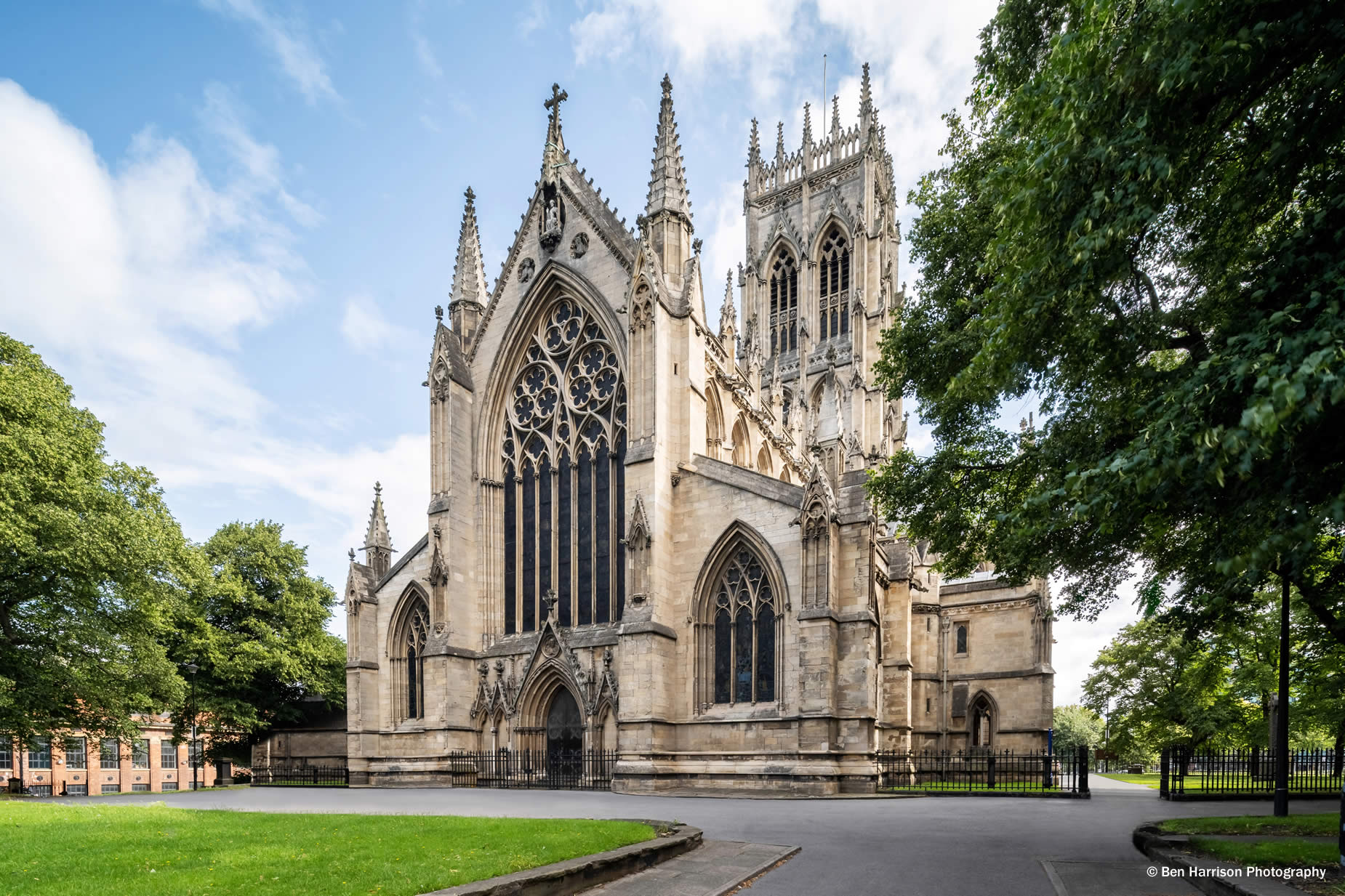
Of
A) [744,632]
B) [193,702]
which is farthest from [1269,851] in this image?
[193,702]

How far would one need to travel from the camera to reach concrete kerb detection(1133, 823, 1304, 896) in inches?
261

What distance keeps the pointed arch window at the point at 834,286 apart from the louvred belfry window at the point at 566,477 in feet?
83.0

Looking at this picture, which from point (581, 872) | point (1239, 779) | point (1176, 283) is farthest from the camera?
point (1239, 779)

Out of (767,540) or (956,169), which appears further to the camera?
(767,540)

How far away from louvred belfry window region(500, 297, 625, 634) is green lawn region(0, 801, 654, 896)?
490 inches

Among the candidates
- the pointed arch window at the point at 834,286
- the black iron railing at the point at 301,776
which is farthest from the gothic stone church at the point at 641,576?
the pointed arch window at the point at 834,286

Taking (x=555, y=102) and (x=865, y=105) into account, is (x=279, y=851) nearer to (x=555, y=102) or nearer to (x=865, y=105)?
(x=555, y=102)

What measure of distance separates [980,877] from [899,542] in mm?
20114

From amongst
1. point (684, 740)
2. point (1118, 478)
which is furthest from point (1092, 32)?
point (684, 740)

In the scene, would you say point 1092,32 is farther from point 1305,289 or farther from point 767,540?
point 767,540

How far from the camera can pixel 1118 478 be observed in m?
6.29

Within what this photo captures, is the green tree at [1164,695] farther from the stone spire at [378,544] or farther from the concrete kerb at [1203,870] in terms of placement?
the stone spire at [378,544]

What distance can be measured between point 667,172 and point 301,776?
2438 centimetres

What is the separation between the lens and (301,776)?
94.0 ft
